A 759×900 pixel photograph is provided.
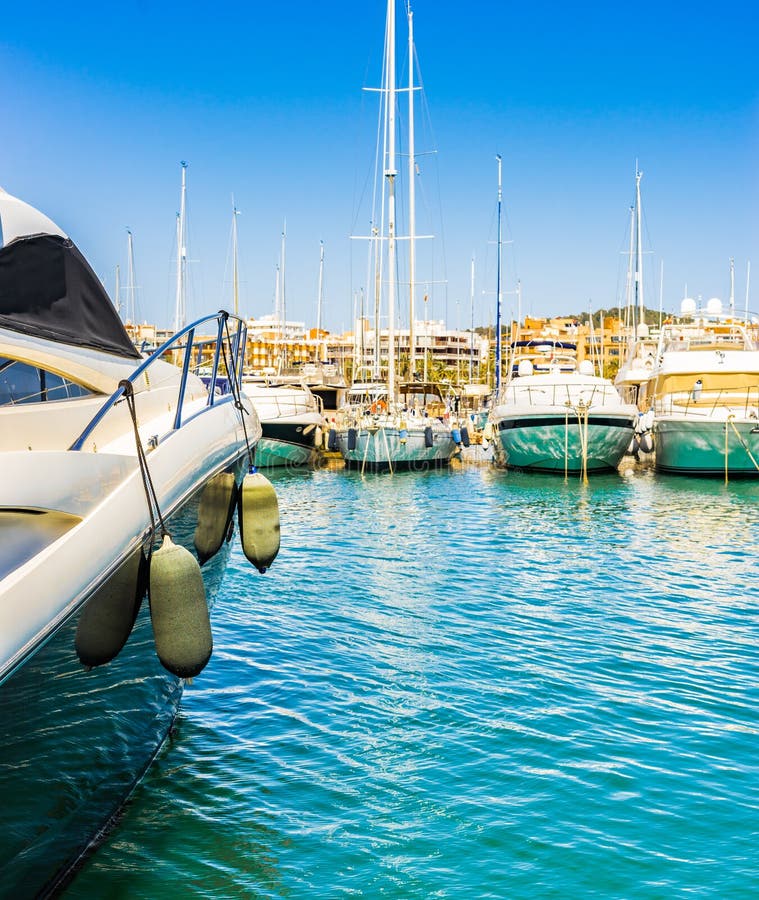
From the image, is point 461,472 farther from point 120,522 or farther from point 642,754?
point 120,522

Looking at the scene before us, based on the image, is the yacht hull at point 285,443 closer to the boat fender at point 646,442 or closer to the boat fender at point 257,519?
the boat fender at point 646,442

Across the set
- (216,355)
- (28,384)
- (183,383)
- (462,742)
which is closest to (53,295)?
(28,384)

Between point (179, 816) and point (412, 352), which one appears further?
point (412, 352)

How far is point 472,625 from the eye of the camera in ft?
35.1

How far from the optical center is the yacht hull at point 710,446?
86.8ft

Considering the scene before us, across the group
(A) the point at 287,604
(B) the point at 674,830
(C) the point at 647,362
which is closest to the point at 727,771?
(B) the point at 674,830

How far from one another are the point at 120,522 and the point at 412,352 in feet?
93.8

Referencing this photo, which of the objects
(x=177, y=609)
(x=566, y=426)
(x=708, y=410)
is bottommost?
(x=177, y=609)

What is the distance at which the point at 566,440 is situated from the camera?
2761 centimetres

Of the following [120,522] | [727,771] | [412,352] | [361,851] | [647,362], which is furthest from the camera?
[647,362]

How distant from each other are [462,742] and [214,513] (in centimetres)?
263

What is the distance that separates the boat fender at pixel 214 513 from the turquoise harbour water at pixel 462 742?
1642 mm

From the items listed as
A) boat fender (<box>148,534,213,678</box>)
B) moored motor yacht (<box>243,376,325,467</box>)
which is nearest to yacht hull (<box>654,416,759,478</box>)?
moored motor yacht (<box>243,376,325,467</box>)

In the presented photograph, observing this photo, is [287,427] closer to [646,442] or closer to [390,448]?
[390,448]
